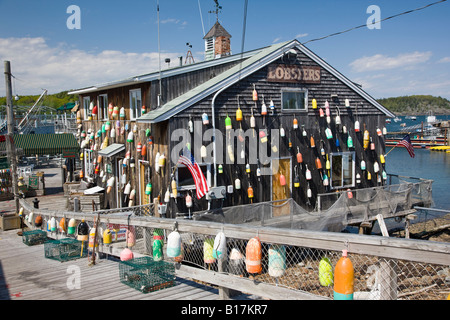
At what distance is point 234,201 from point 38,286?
8.87 meters

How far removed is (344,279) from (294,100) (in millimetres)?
13001

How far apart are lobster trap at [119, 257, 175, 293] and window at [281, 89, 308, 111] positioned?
430 inches

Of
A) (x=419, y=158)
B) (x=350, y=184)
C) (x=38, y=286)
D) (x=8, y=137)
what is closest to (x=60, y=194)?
(x=8, y=137)

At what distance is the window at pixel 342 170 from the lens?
1740cm

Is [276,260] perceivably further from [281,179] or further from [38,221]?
[281,179]

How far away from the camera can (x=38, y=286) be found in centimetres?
651

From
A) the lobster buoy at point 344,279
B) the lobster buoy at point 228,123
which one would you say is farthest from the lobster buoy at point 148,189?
the lobster buoy at point 344,279

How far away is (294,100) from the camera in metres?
16.3

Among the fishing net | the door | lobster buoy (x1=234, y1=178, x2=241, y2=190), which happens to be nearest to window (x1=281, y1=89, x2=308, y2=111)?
the door

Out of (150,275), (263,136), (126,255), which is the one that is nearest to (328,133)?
(263,136)

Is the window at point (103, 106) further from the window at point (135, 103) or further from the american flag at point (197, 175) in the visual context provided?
the american flag at point (197, 175)

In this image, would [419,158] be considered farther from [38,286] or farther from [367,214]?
[38,286]

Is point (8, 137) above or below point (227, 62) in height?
below

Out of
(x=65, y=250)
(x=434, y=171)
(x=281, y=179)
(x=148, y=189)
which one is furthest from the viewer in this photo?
(x=434, y=171)
